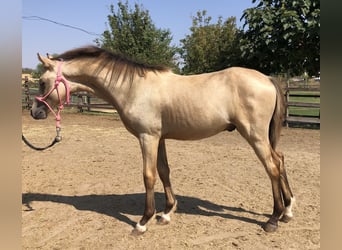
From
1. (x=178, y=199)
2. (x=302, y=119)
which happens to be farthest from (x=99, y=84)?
(x=302, y=119)

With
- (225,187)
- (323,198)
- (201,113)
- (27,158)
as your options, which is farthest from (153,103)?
(27,158)

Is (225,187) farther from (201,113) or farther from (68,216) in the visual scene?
(68,216)

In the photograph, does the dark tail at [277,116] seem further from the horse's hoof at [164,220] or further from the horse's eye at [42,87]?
the horse's eye at [42,87]

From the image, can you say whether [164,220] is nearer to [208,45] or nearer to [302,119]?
[302,119]

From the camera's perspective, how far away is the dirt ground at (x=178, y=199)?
10.2 feet

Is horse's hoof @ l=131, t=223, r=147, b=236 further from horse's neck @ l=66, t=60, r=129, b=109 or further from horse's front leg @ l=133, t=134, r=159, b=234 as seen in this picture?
horse's neck @ l=66, t=60, r=129, b=109

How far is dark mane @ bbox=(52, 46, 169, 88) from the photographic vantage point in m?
3.44

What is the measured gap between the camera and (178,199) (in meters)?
4.25

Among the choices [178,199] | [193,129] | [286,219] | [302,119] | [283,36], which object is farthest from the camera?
[302,119]

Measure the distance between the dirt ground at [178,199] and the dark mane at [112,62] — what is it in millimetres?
1719

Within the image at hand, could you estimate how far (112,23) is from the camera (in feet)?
48.8


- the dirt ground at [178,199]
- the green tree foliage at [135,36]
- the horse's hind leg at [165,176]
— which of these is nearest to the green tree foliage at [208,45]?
the green tree foliage at [135,36]

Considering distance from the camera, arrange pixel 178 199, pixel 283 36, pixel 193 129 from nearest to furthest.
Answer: pixel 193 129
pixel 178 199
pixel 283 36

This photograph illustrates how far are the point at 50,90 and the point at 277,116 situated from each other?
2541 millimetres
